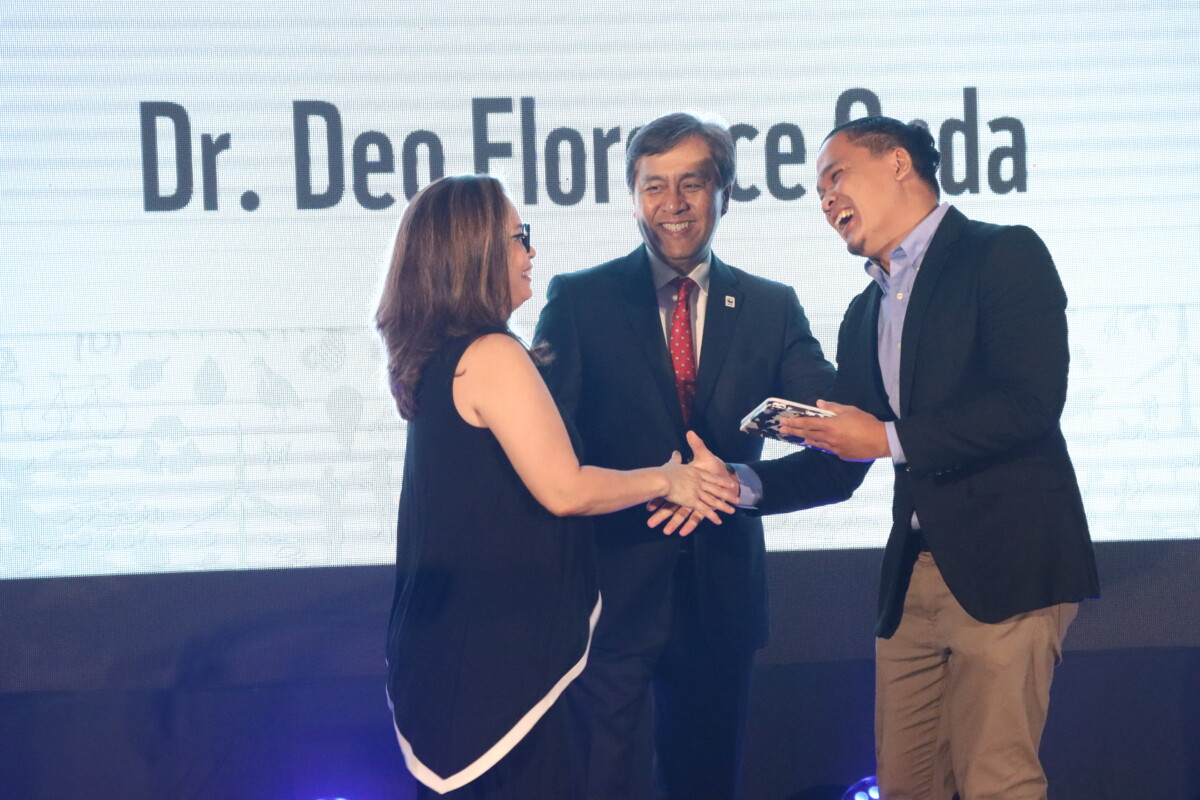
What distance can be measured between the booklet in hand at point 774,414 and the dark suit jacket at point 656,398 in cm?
27

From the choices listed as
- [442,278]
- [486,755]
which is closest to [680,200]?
[442,278]

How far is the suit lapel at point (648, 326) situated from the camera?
93.0 inches

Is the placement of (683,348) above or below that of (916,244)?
below

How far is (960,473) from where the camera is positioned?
75.6 inches

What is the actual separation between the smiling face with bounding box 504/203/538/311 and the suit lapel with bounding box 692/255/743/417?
0.63 metres

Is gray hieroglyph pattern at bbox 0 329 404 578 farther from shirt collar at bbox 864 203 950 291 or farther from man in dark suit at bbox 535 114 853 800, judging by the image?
shirt collar at bbox 864 203 950 291

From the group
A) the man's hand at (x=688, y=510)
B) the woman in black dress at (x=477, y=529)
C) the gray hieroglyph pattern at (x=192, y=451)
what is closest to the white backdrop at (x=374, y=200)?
the gray hieroglyph pattern at (x=192, y=451)

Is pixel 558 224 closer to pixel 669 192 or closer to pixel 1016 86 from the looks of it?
pixel 669 192

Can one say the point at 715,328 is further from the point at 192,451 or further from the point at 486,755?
the point at 192,451

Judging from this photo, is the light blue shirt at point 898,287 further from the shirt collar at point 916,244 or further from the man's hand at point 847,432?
the man's hand at point 847,432

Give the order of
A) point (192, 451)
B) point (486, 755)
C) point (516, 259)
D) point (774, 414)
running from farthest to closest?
point (192, 451)
point (774, 414)
point (516, 259)
point (486, 755)

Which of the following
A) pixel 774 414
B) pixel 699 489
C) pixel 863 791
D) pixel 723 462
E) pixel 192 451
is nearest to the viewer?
pixel 774 414

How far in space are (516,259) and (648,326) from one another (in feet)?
2.11

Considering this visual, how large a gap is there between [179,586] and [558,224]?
1.52 meters
